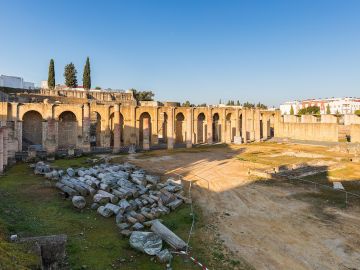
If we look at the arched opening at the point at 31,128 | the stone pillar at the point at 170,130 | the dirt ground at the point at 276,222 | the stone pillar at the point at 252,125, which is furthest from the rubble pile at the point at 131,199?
the stone pillar at the point at 252,125

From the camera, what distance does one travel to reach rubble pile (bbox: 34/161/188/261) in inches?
396

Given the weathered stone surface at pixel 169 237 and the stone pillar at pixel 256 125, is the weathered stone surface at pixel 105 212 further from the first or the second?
the stone pillar at pixel 256 125

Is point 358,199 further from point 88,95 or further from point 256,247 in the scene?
point 88,95

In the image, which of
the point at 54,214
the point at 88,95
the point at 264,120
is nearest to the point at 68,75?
the point at 88,95

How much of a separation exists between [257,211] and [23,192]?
1319 cm

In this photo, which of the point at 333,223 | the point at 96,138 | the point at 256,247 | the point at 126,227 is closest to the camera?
the point at 256,247

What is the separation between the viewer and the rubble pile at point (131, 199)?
10.0 m

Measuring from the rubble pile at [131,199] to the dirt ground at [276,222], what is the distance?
2075mm

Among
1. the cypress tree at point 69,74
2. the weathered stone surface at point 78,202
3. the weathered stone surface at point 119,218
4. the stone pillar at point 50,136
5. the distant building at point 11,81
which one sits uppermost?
the cypress tree at point 69,74

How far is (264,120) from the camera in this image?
173ft

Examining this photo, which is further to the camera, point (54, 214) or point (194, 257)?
point (54, 214)

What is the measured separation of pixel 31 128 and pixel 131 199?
2360 cm

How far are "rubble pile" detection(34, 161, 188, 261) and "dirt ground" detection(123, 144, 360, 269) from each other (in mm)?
2075

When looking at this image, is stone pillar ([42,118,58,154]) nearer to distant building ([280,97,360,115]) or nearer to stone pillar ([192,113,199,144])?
stone pillar ([192,113,199,144])
